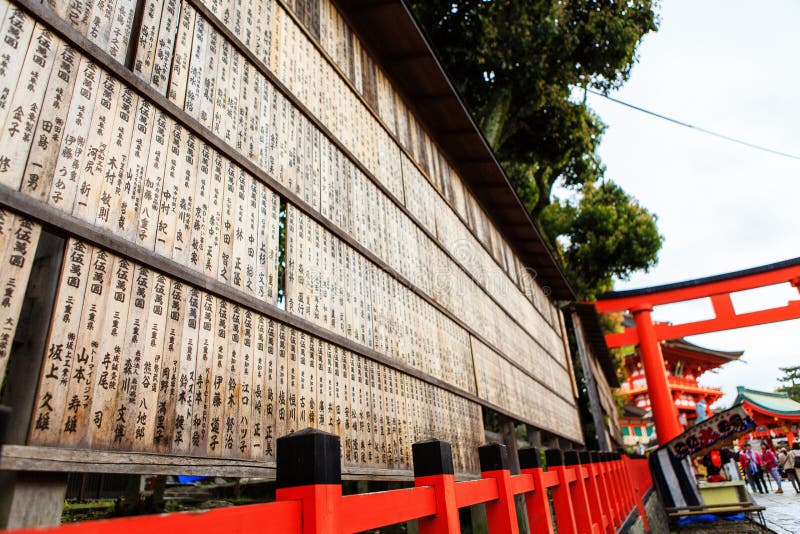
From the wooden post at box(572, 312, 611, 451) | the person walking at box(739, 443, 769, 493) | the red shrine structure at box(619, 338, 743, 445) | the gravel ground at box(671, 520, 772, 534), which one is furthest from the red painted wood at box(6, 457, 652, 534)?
the red shrine structure at box(619, 338, 743, 445)

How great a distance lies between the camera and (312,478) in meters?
1.14

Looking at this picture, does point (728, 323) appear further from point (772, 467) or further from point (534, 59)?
point (534, 59)

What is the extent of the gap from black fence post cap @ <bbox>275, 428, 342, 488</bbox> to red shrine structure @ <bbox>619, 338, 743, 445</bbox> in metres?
30.6

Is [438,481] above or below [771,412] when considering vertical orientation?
below

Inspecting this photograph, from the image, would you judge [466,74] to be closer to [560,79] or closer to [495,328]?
[560,79]

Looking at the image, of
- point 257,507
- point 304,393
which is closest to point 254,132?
point 304,393

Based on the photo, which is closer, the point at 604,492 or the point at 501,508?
the point at 501,508

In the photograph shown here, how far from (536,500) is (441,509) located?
1.34 meters

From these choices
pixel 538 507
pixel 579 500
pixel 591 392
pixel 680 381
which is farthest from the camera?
pixel 680 381

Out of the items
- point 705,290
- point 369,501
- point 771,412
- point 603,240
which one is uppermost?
point 603,240

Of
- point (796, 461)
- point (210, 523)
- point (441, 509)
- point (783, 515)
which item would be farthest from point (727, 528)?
point (210, 523)

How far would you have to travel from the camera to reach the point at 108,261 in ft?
5.28

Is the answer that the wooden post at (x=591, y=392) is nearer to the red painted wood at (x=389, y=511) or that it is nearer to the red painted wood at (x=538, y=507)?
the red painted wood at (x=389, y=511)

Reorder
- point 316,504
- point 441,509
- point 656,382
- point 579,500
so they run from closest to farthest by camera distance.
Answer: point 316,504
point 441,509
point 579,500
point 656,382
